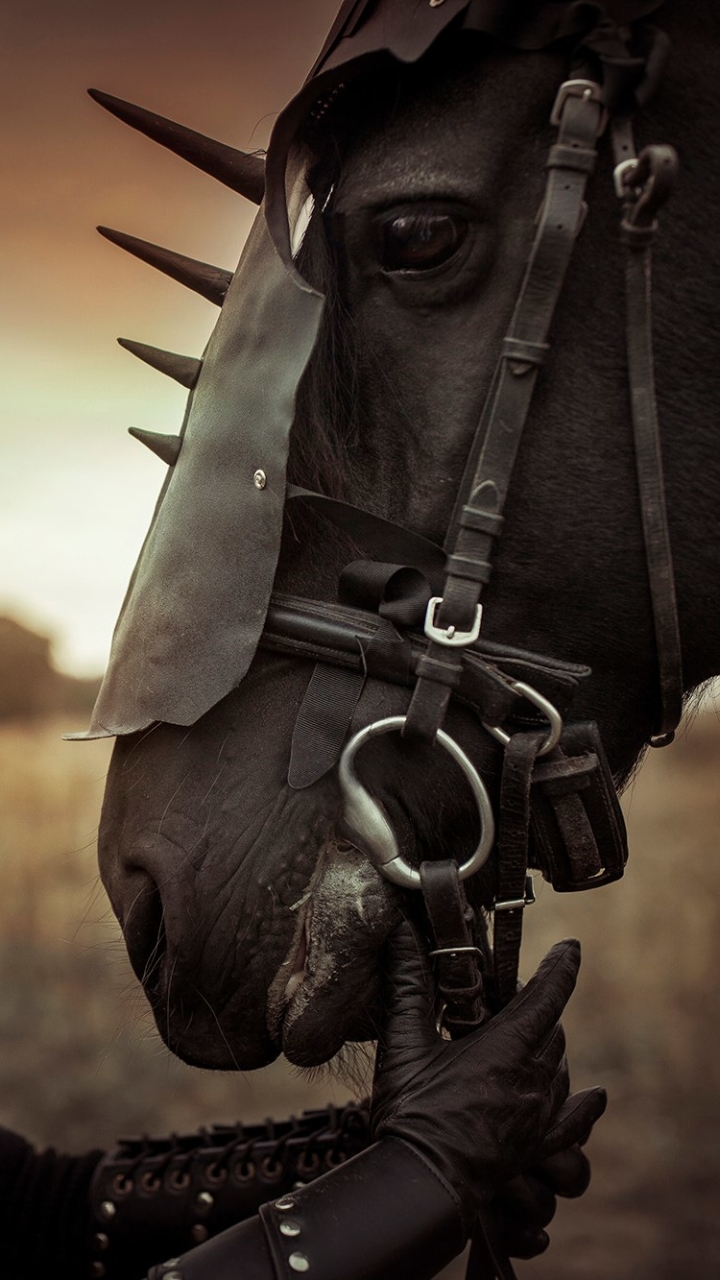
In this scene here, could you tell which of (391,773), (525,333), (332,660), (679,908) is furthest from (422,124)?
(679,908)

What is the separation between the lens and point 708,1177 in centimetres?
436

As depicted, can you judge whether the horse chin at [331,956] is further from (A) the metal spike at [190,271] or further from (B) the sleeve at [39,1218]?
(A) the metal spike at [190,271]

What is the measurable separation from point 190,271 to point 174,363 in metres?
0.22

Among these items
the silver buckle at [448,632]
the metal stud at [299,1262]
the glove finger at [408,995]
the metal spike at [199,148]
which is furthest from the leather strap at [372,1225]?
the metal spike at [199,148]

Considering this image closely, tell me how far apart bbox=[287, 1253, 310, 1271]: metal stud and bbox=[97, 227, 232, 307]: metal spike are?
1449 millimetres

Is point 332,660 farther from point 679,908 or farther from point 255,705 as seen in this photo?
point 679,908

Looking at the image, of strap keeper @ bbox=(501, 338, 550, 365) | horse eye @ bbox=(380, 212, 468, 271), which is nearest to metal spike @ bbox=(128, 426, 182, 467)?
horse eye @ bbox=(380, 212, 468, 271)

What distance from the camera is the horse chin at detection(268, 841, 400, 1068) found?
60.7 inches

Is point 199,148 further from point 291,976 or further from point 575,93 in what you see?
point 291,976

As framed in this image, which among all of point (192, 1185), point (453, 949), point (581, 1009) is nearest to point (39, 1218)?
point (192, 1185)

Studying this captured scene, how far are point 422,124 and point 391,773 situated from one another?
0.88 meters

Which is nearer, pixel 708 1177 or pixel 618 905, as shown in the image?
pixel 708 1177

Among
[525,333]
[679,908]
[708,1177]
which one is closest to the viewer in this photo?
[525,333]

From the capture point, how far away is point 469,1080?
1.52 metres
